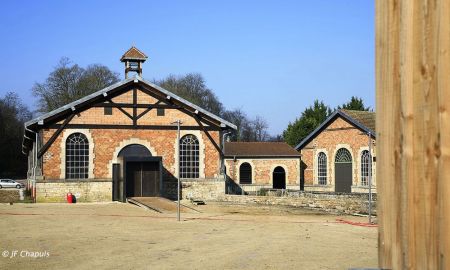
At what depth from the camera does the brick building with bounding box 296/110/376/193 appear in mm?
36281

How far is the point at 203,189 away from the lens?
32188 mm

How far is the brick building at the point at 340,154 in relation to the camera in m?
36.3

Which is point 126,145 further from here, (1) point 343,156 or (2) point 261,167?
(1) point 343,156

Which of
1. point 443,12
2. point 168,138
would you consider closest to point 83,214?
point 168,138

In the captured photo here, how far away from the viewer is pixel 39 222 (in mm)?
19734

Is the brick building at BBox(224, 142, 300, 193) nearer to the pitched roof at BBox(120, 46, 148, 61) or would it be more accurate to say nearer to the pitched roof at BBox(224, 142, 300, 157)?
the pitched roof at BBox(224, 142, 300, 157)

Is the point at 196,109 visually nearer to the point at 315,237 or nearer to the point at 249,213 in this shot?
the point at 249,213

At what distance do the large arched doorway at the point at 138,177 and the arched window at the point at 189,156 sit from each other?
6.97ft

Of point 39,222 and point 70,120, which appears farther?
point 70,120

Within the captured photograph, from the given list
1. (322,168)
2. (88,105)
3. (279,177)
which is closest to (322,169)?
(322,168)

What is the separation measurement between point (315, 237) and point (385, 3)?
1461 cm

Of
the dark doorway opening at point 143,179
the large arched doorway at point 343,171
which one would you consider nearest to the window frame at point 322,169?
the large arched doorway at point 343,171

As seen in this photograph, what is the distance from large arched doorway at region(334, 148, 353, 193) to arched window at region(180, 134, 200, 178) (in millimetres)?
11492

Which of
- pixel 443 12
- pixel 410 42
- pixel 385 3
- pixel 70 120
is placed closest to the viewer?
pixel 443 12
